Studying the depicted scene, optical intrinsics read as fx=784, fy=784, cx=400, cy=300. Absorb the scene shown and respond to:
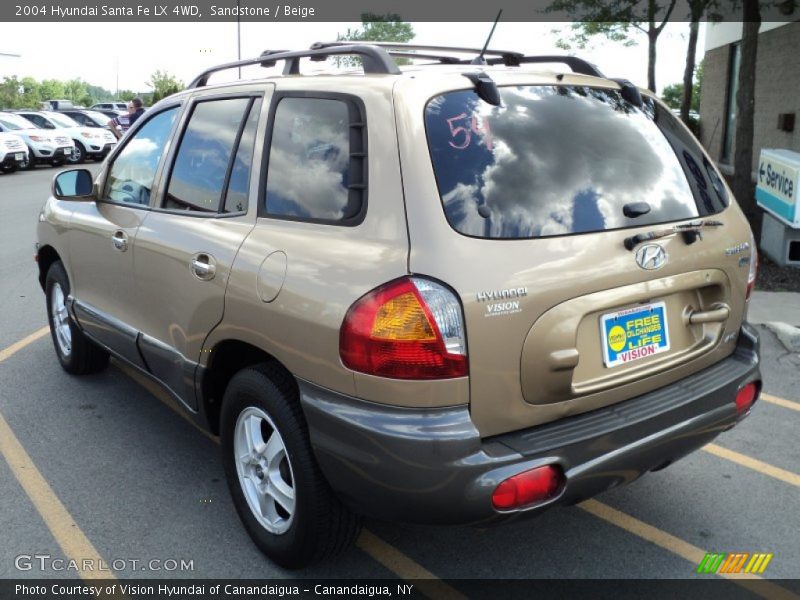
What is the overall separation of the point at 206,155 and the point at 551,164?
1645 millimetres

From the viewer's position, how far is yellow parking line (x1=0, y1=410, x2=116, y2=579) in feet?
10.5

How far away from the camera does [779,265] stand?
344 inches

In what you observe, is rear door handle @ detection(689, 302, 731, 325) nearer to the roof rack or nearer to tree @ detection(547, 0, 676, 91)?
the roof rack

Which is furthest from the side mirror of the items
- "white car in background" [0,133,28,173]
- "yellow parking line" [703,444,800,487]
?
"white car in background" [0,133,28,173]

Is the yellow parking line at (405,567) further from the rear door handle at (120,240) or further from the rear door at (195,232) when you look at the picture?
the rear door handle at (120,240)

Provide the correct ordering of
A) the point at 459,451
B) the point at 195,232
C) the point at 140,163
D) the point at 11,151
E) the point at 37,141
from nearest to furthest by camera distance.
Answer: the point at 459,451 < the point at 195,232 < the point at 140,163 < the point at 11,151 < the point at 37,141

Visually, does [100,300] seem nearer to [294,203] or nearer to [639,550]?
[294,203]

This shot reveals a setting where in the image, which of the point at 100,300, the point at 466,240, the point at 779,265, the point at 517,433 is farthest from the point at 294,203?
the point at 779,265

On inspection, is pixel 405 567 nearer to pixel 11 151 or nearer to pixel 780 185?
pixel 780 185

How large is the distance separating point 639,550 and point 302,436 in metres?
1.53

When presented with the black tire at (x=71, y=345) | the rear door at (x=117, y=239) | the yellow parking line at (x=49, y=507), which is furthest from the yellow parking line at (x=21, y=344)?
the rear door at (x=117, y=239)

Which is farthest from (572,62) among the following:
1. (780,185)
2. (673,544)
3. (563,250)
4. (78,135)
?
(78,135)

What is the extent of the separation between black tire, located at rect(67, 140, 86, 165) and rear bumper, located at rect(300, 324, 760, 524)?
82.5 ft

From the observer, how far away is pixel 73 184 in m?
4.74
